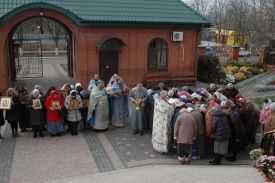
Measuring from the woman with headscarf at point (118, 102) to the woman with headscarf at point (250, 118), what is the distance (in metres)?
3.93

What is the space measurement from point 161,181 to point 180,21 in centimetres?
1175

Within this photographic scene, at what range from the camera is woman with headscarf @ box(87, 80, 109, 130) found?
1096 cm

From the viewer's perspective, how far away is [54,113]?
10.5m

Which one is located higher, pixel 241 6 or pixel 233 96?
pixel 241 6

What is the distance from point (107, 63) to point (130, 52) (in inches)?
50.4

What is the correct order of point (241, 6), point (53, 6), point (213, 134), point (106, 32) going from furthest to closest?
point (241, 6)
point (106, 32)
point (53, 6)
point (213, 134)

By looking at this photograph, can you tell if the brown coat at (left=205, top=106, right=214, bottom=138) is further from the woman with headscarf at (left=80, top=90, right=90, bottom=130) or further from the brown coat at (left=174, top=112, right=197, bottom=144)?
the woman with headscarf at (left=80, top=90, right=90, bottom=130)

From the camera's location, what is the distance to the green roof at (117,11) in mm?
15328

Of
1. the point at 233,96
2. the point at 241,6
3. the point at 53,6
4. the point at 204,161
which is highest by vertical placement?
the point at 241,6

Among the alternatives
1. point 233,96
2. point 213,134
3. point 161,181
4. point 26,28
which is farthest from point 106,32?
point 26,28

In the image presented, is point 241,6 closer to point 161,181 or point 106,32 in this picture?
point 106,32

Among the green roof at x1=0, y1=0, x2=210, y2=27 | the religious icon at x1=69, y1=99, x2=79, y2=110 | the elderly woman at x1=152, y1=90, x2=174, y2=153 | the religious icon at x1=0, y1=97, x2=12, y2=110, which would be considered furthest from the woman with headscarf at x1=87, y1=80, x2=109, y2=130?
the green roof at x1=0, y1=0, x2=210, y2=27

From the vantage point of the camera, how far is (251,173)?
7.56 meters

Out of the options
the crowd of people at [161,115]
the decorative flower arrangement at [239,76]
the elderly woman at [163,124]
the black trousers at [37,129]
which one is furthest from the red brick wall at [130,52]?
the elderly woman at [163,124]
